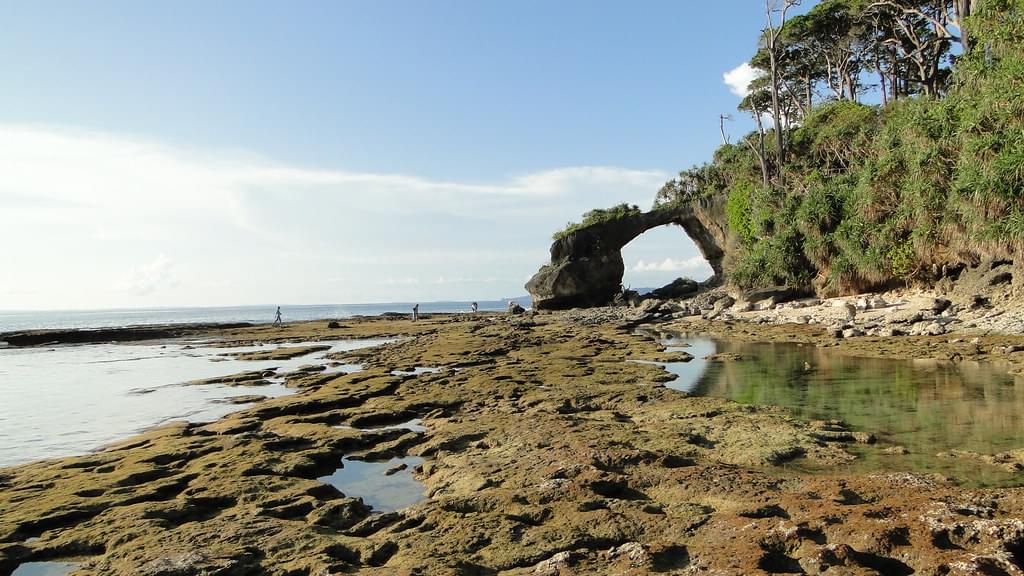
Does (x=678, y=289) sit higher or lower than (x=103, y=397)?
higher

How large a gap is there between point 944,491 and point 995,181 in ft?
49.1

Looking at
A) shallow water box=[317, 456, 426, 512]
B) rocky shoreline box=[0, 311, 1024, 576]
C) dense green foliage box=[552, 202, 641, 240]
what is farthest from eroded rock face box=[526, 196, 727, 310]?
shallow water box=[317, 456, 426, 512]

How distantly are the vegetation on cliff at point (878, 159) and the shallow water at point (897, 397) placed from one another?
739cm

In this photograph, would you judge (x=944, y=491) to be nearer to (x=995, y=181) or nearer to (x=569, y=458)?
(x=569, y=458)

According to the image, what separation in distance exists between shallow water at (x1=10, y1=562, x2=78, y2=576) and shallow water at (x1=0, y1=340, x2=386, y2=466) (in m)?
4.55

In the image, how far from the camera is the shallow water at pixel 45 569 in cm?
442

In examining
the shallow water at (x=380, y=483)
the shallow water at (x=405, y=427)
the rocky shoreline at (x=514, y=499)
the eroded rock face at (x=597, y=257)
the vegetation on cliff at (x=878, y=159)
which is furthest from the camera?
the eroded rock face at (x=597, y=257)

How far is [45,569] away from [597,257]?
126 ft

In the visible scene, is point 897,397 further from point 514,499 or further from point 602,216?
point 602,216

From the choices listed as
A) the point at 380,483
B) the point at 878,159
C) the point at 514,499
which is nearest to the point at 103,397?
the point at 380,483

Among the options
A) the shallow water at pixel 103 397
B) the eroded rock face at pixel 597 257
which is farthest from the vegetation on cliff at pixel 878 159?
the shallow water at pixel 103 397

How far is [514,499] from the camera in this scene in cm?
475

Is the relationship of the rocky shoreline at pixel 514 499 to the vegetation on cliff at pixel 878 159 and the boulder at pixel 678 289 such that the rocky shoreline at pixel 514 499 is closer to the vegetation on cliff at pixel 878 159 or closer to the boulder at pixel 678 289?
the vegetation on cliff at pixel 878 159

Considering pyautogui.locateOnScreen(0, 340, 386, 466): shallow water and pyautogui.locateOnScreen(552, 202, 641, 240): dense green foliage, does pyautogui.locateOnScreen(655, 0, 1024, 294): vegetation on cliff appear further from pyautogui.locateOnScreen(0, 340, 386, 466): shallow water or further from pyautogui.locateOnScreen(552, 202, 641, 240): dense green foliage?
pyautogui.locateOnScreen(0, 340, 386, 466): shallow water
